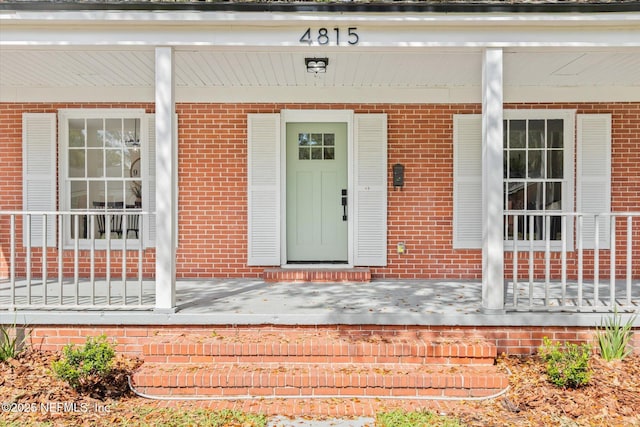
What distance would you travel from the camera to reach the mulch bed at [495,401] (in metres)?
4.00

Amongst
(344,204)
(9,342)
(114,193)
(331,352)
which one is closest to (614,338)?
(331,352)

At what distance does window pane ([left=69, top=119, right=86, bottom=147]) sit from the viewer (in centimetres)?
731

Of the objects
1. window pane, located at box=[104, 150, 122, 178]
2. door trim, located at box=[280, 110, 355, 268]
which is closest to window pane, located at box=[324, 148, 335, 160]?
door trim, located at box=[280, 110, 355, 268]

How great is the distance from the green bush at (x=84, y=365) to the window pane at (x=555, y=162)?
20.4 ft

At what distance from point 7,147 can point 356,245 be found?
5.27m

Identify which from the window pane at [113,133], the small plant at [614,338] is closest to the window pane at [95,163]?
the window pane at [113,133]

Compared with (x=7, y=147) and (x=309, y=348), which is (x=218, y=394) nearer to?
(x=309, y=348)

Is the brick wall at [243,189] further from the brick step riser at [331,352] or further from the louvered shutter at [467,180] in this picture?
the brick step riser at [331,352]

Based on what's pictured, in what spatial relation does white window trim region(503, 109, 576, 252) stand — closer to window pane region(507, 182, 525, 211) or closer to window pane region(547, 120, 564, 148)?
window pane region(547, 120, 564, 148)

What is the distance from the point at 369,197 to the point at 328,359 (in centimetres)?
309

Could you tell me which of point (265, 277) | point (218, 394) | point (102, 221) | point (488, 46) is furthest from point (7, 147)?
point (488, 46)

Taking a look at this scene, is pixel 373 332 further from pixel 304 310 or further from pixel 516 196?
pixel 516 196

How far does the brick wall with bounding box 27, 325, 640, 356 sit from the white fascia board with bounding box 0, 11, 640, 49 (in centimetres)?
282

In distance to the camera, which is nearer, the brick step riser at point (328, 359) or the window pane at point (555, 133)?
the brick step riser at point (328, 359)
